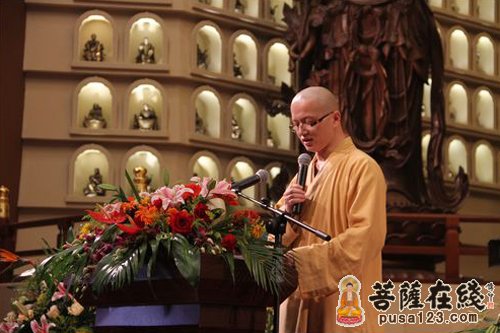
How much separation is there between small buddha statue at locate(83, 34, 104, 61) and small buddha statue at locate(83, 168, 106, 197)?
89 cm

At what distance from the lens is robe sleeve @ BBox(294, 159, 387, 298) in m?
3.37

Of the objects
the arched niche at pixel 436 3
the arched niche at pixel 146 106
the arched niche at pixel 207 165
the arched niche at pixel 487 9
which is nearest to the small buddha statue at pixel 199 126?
the arched niche at pixel 207 165

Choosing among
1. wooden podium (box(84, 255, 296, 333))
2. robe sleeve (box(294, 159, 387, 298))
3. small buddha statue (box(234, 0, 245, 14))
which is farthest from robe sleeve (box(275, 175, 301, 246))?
small buddha statue (box(234, 0, 245, 14))

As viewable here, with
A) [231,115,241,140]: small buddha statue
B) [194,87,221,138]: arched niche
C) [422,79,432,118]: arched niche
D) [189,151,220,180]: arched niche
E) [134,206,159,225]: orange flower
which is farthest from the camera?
[422,79,432,118]: arched niche

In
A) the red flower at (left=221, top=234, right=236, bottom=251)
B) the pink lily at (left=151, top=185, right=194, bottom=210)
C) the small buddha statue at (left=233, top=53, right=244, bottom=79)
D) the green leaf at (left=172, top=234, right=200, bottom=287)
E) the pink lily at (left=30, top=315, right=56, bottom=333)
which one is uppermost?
the small buddha statue at (left=233, top=53, right=244, bottom=79)

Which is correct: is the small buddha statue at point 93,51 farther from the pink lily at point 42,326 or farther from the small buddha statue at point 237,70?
the pink lily at point 42,326

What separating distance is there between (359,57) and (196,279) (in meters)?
5.60

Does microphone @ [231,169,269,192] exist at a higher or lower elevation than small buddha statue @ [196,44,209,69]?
lower

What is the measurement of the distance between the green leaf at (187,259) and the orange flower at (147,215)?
0.09 meters

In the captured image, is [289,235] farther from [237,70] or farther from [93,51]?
[237,70]

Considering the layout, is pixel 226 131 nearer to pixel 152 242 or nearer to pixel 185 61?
pixel 185 61

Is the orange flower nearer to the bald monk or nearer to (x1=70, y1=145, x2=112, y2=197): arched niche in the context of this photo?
the bald monk

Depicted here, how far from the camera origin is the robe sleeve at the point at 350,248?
3.37 metres

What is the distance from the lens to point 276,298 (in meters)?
3.02
